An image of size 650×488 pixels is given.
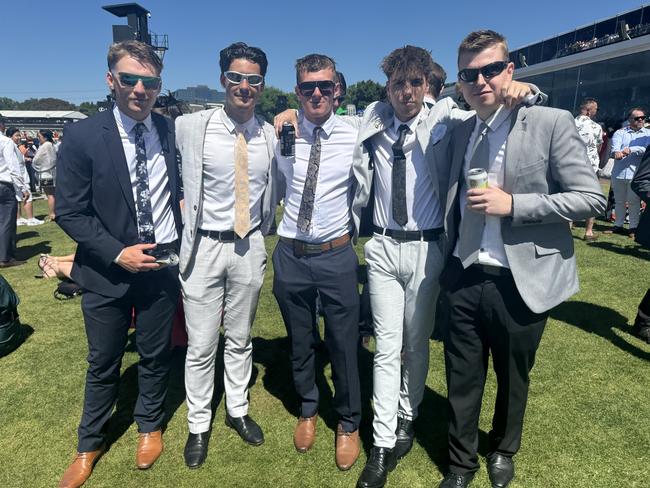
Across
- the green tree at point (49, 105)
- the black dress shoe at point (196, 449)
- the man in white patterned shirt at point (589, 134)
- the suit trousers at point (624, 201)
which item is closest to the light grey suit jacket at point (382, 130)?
the black dress shoe at point (196, 449)

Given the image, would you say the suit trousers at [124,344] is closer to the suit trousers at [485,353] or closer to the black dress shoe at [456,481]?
the suit trousers at [485,353]

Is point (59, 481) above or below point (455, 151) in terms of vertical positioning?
below

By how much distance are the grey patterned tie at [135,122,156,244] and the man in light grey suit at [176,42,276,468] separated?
0.25 meters

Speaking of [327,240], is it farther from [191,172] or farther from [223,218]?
[191,172]

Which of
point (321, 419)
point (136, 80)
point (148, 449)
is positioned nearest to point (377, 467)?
point (321, 419)

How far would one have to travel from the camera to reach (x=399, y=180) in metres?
2.78

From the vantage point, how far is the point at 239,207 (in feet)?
9.78

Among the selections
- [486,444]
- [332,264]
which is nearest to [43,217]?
[332,264]

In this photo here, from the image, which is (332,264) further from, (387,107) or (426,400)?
(426,400)

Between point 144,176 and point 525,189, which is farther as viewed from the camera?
point 144,176

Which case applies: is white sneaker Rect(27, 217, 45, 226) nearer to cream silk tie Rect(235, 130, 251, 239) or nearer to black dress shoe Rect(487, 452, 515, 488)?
cream silk tie Rect(235, 130, 251, 239)

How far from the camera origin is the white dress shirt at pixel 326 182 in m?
2.99

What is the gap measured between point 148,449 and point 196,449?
353 millimetres

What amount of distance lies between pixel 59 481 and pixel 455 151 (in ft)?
11.4
